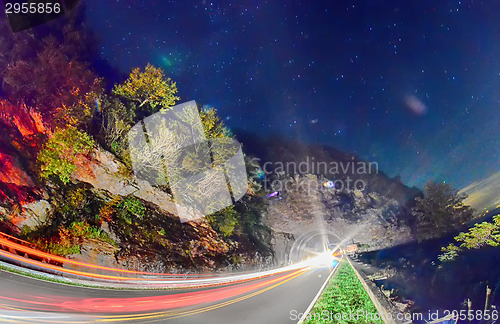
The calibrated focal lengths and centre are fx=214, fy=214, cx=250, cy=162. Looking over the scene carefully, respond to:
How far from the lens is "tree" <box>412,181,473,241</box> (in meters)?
20.9

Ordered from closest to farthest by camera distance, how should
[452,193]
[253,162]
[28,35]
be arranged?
[28,35] → [253,162] → [452,193]

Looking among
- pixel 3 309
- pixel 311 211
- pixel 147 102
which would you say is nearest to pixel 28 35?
pixel 147 102

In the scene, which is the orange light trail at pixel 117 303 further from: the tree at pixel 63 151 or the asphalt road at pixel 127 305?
the tree at pixel 63 151

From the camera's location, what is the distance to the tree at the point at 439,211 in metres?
20.9

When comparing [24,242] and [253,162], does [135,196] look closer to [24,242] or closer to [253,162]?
[24,242]

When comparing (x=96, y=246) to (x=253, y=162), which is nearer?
(x=96, y=246)

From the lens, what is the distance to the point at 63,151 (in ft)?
41.4

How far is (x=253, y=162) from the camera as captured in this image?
21656mm

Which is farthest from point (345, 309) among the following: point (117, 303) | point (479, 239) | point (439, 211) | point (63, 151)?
point (439, 211)

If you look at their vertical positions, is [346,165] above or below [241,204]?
above

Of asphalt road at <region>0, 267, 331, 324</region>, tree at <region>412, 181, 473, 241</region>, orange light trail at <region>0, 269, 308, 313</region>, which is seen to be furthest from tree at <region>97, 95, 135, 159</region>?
tree at <region>412, 181, 473, 241</region>

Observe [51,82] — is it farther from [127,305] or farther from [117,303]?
[127,305]

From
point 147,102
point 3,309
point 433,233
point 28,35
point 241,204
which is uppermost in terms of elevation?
point 28,35

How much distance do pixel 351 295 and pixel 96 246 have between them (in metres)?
14.2
